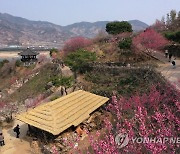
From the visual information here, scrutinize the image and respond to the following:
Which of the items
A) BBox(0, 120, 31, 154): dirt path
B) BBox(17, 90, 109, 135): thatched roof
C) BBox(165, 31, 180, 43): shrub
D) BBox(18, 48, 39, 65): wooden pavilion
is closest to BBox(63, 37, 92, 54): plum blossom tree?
BBox(18, 48, 39, 65): wooden pavilion

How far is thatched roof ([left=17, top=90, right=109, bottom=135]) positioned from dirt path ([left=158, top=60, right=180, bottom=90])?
18.6 ft

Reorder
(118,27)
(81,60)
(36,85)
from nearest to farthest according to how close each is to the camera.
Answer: (81,60) < (36,85) < (118,27)

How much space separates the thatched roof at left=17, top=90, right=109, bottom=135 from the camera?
1622 cm

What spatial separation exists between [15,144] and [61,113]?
3.48 meters

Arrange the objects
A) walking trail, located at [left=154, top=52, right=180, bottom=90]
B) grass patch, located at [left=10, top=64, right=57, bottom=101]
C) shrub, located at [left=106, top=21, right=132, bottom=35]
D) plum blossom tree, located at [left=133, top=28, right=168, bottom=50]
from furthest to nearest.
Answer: shrub, located at [left=106, top=21, right=132, bottom=35] → plum blossom tree, located at [left=133, top=28, right=168, bottom=50] → grass patch, located at [left=10, top=64, right=57, bottom=101] → walking trail, located at [left=154, top=52, right=180, bottom=90]

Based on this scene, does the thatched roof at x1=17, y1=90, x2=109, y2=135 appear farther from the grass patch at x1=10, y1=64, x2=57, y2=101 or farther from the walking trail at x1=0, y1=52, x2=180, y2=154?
the grass patch at x1=10, y1=64, x2=57, y2=101

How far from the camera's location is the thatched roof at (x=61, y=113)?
16.2 meters

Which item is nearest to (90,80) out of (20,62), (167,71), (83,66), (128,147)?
(83,66)

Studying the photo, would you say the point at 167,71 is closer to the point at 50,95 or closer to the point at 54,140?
the point at 50,95

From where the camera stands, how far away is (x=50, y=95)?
2694cm

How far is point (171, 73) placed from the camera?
24.2 metres

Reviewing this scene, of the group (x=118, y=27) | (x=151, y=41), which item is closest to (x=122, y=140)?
(x=151, y=41)

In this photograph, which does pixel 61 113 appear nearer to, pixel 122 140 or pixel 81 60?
pixel 122 140

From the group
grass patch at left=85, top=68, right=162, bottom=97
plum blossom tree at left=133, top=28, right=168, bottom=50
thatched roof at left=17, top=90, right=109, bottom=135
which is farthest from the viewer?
plum blossom tree at left=133, top=28, right=168, bottom=50
